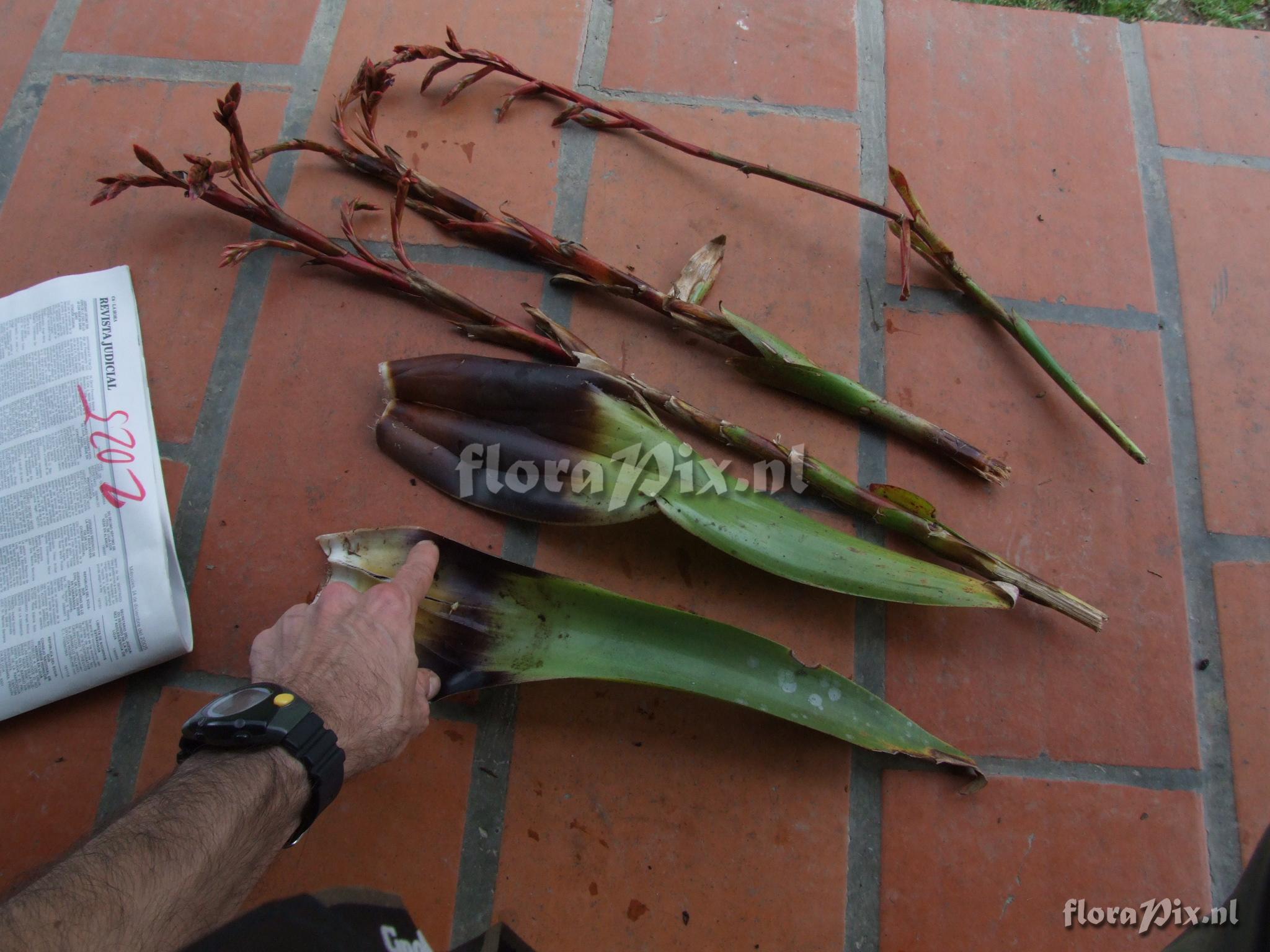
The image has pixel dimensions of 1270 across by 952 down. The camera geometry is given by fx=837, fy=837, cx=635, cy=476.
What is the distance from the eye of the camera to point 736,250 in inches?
37.6

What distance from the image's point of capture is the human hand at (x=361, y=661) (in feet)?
2.25

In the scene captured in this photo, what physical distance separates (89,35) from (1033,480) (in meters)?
1.25

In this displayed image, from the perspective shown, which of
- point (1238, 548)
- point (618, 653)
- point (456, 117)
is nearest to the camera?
point (618, 653)

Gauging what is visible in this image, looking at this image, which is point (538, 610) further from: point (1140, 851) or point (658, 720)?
point (1140, 851)

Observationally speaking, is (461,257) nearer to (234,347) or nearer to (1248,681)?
(234,347)

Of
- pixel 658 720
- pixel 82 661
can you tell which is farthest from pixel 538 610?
pixel 82 661

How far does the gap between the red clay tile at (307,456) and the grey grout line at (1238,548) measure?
0.74 metres

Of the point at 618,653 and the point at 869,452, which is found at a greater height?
the point at 869,452

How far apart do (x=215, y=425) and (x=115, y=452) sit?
0.10 metres

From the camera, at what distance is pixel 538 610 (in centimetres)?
79

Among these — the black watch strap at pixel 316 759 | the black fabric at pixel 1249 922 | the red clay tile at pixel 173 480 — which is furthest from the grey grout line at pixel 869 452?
the red clay tile at pixel 173 480

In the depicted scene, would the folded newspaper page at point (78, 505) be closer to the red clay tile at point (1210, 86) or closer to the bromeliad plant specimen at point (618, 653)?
the bromeliad plant specimen at point (618, 653)

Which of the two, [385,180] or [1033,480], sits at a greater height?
[385,180]

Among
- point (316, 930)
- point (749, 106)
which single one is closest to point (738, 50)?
point (749, 106)
